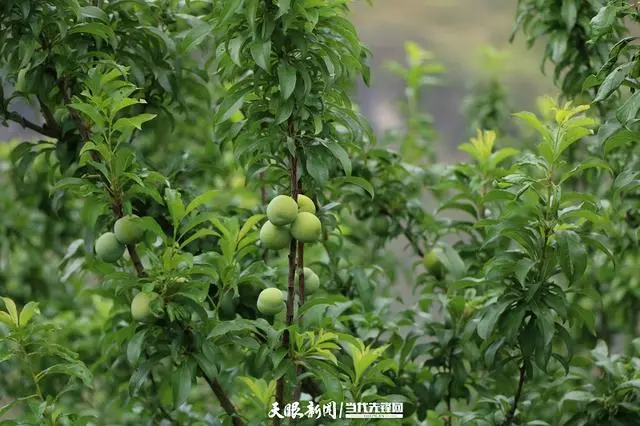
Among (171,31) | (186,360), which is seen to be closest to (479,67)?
(171,31)

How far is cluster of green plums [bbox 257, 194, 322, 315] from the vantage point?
58.4 inches

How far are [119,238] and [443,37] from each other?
2.95 m

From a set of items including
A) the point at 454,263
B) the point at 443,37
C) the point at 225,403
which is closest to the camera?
the point at 225,403

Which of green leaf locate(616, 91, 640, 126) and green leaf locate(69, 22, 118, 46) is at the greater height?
green leaf locate(69, 22, 118, 46)

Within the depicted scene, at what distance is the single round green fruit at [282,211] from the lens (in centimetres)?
148

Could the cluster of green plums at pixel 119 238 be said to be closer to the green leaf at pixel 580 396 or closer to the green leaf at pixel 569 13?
the green leaf at pixel 580 396

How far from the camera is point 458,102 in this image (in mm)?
4457

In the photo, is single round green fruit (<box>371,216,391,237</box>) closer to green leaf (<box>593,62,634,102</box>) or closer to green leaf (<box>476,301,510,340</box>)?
green leaf (<box>476,301,510,340</box>)

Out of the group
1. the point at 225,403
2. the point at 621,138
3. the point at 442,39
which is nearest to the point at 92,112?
the point at 225,403

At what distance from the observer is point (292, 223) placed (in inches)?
59.4

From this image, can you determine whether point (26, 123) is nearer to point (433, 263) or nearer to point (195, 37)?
point (195, 37)

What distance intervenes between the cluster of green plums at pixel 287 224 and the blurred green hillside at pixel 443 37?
271 centimetres

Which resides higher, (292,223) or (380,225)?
(380,225)

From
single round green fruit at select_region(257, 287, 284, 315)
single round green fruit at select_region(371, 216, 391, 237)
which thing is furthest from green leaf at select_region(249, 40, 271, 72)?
single round green fruit at select_region(371, 216, 391, 237)
